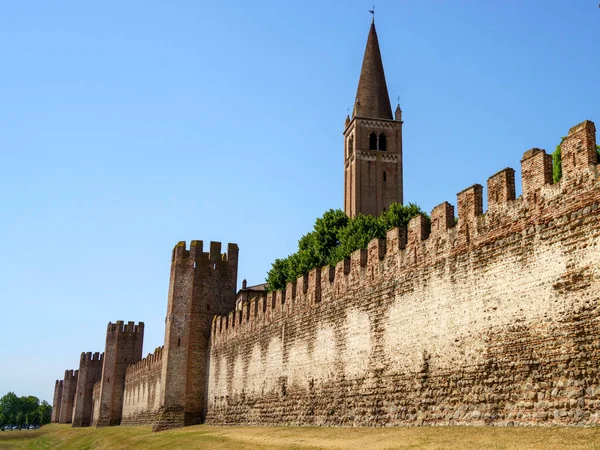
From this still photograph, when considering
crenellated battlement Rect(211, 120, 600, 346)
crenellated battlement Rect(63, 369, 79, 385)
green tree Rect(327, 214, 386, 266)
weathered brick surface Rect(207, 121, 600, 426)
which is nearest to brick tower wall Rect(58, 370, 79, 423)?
crenellated battlement Rect(63, 369, 79, 385)

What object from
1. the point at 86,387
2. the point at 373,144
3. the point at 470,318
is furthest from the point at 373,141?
the point at 470,318

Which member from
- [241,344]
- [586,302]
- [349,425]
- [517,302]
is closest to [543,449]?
[586,302]

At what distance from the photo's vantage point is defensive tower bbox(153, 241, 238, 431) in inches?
1367

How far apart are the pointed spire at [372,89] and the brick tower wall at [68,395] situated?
48329 millimetres

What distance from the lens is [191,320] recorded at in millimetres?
36094

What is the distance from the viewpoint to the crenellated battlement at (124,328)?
5953 centimetres

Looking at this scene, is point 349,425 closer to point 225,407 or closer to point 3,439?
point 225,407

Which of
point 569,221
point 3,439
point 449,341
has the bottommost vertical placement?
point 3,439

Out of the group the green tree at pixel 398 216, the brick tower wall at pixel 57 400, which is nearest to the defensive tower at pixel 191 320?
the green tree at pixel 398 216

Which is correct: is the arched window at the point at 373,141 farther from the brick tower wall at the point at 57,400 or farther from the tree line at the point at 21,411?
the tree line at the point at 21,411

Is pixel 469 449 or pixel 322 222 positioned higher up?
pixel 322 222

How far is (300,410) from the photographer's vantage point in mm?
23312

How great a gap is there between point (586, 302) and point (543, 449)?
2809 mm

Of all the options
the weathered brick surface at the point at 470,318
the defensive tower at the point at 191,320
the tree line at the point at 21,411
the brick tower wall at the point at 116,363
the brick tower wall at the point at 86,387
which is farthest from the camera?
the tree line at the point at 21,411
